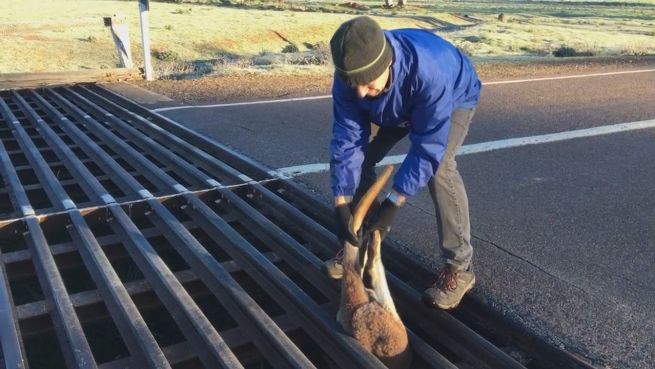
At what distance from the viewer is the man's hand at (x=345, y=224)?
2.90 metres

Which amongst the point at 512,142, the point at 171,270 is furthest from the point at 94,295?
the point at 512,142

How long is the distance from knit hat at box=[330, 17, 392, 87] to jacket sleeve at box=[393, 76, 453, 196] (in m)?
0.32

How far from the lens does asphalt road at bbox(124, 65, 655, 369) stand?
3225mm

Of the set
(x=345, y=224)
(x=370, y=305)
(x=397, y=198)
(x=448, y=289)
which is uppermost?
(x=397, y=198)

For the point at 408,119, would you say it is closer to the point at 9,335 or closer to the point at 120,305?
the point at 120,305

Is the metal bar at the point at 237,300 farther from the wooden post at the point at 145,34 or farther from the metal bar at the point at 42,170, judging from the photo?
the wooden post at the point at 145,34

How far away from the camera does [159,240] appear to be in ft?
14.0

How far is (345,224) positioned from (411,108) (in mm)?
604

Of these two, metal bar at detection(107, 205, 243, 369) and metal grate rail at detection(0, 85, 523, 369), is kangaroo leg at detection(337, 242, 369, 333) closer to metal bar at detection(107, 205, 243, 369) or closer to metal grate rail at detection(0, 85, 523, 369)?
metal grate rail at detection(0, 85, 523, 369)

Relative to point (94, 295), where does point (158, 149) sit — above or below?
below

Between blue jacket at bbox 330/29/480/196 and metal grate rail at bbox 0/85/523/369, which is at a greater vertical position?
blue jacket at bbox 330/29/480/196

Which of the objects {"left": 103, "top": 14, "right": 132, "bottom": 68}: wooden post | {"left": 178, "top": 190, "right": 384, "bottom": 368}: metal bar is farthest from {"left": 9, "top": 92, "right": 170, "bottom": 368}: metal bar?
{"left": 103, "top": 14, "right": 132, "bottom": 68}: wooden post

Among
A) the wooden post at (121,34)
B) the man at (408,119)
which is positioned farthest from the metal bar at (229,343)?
the wooden post at (121,34)

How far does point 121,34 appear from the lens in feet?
36.5
